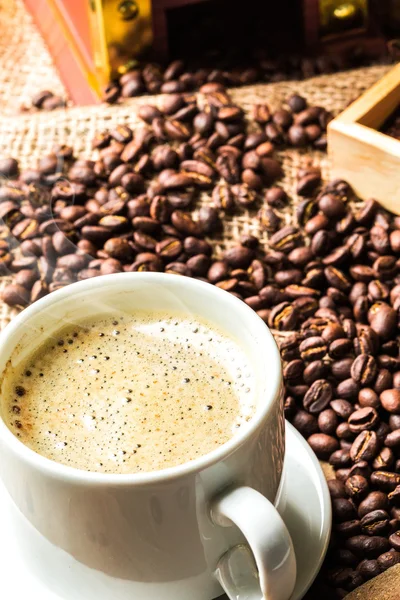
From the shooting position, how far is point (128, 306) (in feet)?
2.98

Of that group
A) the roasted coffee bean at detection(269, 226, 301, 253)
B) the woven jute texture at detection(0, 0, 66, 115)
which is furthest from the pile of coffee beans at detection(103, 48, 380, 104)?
the roasted coffee bean at detection(269, 226, 301, 253)

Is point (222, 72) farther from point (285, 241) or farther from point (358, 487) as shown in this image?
point (358, 487)

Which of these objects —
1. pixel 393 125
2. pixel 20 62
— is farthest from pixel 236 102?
pixel 20 62

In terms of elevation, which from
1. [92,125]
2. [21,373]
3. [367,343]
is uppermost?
[21,373]

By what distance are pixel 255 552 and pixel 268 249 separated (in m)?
0.83

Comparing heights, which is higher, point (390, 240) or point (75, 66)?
point (75, 66)

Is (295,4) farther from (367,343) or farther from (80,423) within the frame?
(80,423)

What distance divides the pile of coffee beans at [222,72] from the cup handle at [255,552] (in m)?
1.16

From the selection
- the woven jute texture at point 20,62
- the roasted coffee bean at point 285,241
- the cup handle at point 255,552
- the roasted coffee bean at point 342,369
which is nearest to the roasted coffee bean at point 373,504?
the roasted coffee bean at point 342,369

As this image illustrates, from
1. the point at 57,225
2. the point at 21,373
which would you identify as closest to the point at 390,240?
the point at 57,225

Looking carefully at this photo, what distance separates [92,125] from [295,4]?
2.15ft

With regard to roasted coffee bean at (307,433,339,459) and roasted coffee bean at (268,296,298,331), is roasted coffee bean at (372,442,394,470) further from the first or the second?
roasted coffee bean at (268,296,298,331)

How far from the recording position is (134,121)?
1.64 m

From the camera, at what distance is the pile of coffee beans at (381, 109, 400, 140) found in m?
1.54
